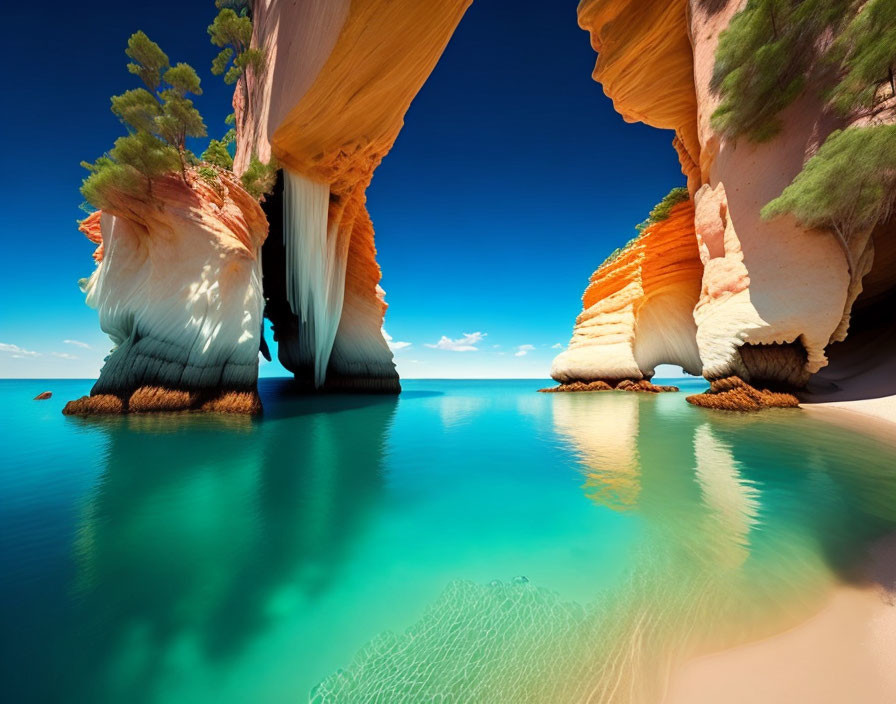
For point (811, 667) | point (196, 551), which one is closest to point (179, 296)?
point (196, 551)

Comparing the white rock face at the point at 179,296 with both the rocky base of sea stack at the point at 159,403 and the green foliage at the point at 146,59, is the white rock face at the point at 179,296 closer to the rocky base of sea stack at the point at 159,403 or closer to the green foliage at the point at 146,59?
the rocky base of sea stack at the point at 159,403

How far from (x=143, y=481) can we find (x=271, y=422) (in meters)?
4.21

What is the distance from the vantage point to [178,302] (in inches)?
333

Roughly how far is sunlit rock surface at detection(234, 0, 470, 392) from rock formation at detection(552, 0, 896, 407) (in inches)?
311

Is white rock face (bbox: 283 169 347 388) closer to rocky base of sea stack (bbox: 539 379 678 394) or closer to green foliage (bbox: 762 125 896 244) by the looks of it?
green foliage (bbox: 762 125 896 244)

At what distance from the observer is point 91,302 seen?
9.55m

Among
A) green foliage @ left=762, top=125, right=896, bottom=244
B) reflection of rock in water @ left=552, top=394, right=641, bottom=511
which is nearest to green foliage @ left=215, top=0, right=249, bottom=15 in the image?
green foliage @ left=762, top=125, right=896, bottom=244

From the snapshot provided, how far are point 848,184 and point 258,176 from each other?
14.9 meters

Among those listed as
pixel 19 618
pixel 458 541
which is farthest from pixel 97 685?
pixel 458 541

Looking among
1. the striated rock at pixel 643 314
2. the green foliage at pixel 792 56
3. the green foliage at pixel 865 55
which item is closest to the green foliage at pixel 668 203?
the striated rock at pixel 643 314

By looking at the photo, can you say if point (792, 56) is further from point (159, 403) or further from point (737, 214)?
point (159, 403)

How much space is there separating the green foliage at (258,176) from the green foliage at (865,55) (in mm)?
14270

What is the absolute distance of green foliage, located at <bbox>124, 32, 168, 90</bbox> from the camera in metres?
7.60

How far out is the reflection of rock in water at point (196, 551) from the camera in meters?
1.57
